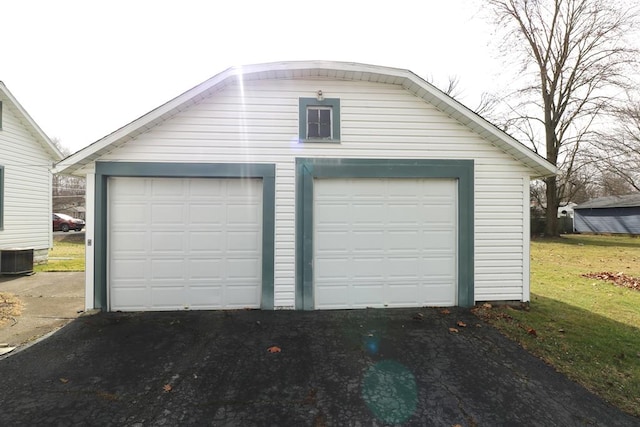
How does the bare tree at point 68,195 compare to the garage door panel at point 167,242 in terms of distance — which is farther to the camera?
the bare tree at point 68,195

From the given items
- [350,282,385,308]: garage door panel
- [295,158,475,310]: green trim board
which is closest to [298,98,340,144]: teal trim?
[295,158,475,310]: green trim board

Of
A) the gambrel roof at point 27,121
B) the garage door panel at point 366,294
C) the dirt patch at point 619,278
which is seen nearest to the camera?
the garage door panel at point 366,294

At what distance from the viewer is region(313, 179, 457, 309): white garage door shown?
624 cm

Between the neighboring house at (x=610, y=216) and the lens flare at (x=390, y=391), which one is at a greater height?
the neighboring house at (x=610, y=216)

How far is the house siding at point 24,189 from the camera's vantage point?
1055 centimetres

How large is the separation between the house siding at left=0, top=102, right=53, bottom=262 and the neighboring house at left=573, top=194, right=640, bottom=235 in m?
38.8

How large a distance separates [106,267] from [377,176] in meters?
5.28

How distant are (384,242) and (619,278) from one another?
8148 mm

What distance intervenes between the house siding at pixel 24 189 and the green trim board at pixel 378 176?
1031 centimetres

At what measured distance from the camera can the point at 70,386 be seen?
3641 mm

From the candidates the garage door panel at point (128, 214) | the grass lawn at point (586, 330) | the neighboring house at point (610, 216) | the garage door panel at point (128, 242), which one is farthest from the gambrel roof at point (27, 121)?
the neighboring house at point (610, 216)

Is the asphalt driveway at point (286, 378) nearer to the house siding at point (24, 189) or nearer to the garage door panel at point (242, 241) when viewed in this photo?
the garage door panel at point (242, 241)

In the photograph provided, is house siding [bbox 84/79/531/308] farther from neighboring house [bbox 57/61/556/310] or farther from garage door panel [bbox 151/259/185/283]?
garage door panel [bbox 151/259/185/283]

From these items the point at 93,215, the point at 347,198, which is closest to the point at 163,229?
the point at 93,215
